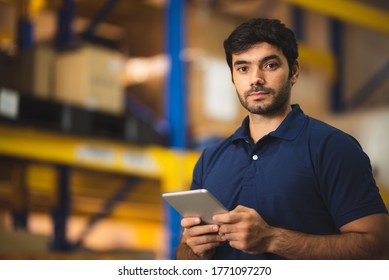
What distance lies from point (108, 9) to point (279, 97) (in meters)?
3.82

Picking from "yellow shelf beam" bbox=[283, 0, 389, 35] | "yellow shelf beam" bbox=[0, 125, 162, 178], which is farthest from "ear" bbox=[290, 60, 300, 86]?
"yellow shelf beam" bbox=[283, 0, 389, 35]

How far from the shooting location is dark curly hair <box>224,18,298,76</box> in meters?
1.52

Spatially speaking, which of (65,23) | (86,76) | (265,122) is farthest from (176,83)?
(265,122)

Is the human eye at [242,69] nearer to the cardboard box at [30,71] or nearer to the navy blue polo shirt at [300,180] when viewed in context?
the navy blue polo shirt at [300,180]

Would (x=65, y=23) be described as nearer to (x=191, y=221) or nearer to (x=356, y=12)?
(x=356, y=12)

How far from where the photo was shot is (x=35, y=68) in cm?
430

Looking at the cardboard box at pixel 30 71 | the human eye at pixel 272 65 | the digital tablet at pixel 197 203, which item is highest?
the human eye at pixel 272 65

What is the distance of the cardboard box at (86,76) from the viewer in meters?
4.34

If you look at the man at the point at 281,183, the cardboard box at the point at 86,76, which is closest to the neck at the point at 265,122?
the man at the point at 281,183

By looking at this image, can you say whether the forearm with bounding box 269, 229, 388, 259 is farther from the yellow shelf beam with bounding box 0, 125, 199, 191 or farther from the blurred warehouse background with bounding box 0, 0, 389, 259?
the yellow shelf beam with bounding box 0, 125, 199, 191

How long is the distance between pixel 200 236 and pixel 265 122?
0.92ft

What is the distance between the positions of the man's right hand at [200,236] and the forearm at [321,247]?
0.11 metres

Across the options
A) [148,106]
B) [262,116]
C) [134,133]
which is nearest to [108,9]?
[148,106]
